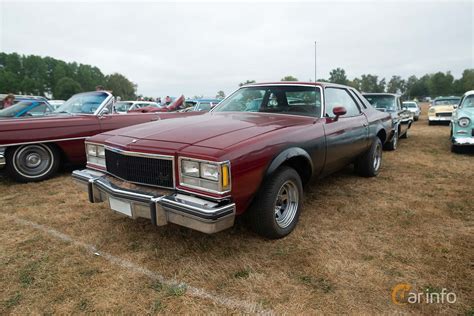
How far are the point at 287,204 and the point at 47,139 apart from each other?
13.6 ft

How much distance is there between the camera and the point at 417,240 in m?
2.89

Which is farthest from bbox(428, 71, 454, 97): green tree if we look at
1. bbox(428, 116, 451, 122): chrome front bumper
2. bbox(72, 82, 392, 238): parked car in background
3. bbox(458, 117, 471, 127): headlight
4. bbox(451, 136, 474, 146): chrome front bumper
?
bbox(72, 82, 392, 238): parked car in background

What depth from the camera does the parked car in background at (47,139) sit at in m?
4.73

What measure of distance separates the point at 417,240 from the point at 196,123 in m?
2.48

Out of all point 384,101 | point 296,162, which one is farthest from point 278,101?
point 384,101

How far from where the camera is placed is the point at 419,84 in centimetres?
9962

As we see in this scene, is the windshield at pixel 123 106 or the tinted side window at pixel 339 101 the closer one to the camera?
the tinted side window at pixel 339 101

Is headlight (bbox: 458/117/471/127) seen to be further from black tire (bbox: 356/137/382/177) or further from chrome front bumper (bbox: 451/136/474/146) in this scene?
black tire (bbox: 356/137/382/177)

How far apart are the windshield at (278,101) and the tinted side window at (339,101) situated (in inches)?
8.1

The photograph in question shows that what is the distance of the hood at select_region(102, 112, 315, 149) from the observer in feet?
8.40

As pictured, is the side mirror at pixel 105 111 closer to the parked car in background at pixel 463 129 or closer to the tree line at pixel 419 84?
the parked car in background at pixel 463 129

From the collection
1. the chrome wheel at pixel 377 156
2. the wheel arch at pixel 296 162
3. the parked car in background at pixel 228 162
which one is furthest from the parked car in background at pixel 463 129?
the wheel arch at pixel 296 162

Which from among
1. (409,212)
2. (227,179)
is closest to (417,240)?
(409,212)

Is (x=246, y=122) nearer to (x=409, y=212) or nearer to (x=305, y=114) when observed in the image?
(x=305, y=114)
